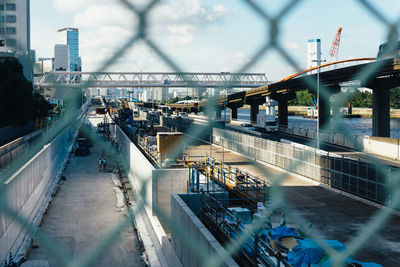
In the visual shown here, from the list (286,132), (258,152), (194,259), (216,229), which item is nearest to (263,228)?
(216,229)

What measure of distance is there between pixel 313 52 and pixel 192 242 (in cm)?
375

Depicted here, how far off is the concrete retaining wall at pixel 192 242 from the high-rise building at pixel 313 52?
6.79 feet

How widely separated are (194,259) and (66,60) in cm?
303

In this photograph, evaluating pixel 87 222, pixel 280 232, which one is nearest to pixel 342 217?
pixel 280 232

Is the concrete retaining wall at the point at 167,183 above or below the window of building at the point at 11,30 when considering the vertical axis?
below

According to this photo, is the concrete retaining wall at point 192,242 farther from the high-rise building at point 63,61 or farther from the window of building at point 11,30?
the window of building at point 11,30

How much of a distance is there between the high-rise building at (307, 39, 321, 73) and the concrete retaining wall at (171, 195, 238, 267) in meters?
2.07

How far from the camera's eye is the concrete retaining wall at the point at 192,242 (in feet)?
12.3

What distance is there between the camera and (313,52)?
1.42 m

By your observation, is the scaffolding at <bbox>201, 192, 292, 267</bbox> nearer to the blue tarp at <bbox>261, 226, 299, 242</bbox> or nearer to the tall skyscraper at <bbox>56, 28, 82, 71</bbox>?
the blue tarp at <bbox>261, 226, 299, 242</bbox>

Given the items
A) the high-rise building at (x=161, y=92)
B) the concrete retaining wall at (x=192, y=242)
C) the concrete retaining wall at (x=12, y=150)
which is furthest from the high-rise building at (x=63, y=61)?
the concrete retaining wall at (x=12, y=150)

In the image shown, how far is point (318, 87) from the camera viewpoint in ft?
5.70

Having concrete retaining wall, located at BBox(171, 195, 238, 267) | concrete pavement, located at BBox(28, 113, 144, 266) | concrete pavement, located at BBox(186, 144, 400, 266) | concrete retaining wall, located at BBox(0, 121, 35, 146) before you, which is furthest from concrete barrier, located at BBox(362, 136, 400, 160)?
concrete retaining wall, located at BBox(0, 121, 35, 146)

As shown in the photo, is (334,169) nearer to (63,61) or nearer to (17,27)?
(63,61)
